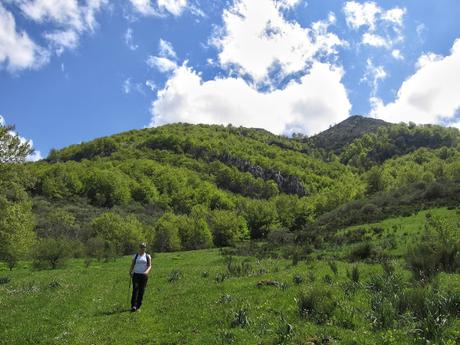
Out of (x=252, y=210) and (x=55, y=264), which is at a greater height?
(x=252, y=210)

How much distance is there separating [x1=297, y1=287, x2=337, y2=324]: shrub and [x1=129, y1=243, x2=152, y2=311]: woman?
6711 mm

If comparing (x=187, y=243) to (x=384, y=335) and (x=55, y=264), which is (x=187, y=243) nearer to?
(x=55, y=264)

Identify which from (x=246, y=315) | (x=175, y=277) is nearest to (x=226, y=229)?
(x=175, y=277)

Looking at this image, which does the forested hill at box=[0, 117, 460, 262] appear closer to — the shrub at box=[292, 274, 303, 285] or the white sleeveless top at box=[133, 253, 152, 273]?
the white sleeveless top at box=[133, 253, 152, 273]

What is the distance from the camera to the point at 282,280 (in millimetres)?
19469

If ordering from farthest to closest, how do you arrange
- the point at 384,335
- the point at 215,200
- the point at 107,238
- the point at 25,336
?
the point at 215,200 < the point at 107,238 < the point at 25,336 < the point at 384,335

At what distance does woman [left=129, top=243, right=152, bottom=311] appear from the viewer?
1727cm

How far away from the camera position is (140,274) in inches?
693

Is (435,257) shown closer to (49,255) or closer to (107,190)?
(49,255)

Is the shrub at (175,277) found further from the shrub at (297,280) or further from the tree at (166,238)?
the tree at (166,238)

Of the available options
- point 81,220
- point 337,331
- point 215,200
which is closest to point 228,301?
point 337,331

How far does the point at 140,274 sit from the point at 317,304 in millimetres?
7752

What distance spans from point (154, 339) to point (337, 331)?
5228 mm

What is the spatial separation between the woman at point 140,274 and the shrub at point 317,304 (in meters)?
6.71
